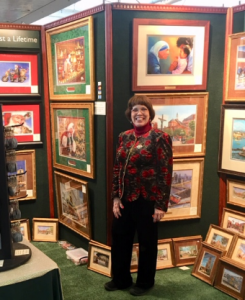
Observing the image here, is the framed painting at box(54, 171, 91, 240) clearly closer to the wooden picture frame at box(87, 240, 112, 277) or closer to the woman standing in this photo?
the wooden picture frame at box(87, 240, 112, 277)

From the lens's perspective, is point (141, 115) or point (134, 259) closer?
point (141, 115)

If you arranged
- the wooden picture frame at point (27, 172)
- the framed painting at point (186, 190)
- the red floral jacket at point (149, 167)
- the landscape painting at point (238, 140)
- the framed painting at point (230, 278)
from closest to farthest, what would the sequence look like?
the red floral jacket at point (149, 167) < the framed painting at point (230, 278) < the landscape painting at point (238, 140) < the framed painting at point (186, 190) < the wooden picture frame at point (27, 172)

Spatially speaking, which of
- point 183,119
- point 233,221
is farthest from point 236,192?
point 183,119

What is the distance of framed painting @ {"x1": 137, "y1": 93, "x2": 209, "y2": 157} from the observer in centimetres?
282

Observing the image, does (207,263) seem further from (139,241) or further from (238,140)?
(238,140)

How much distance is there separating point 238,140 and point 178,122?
1.66 feet

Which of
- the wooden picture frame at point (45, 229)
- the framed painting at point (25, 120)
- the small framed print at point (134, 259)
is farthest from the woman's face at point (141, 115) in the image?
the wooden picture frame at point (45, 229)

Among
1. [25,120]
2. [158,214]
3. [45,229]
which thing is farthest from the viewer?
[45,229]

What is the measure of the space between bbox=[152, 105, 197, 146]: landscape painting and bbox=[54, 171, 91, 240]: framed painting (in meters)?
0.87

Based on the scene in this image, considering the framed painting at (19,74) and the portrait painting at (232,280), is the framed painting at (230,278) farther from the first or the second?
the framed painting at (19,74)

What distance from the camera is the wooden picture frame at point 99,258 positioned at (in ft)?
9.30

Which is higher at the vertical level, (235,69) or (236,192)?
(235,69)

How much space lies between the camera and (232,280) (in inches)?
101

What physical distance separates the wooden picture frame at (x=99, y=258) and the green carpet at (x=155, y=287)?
0.14 feet
